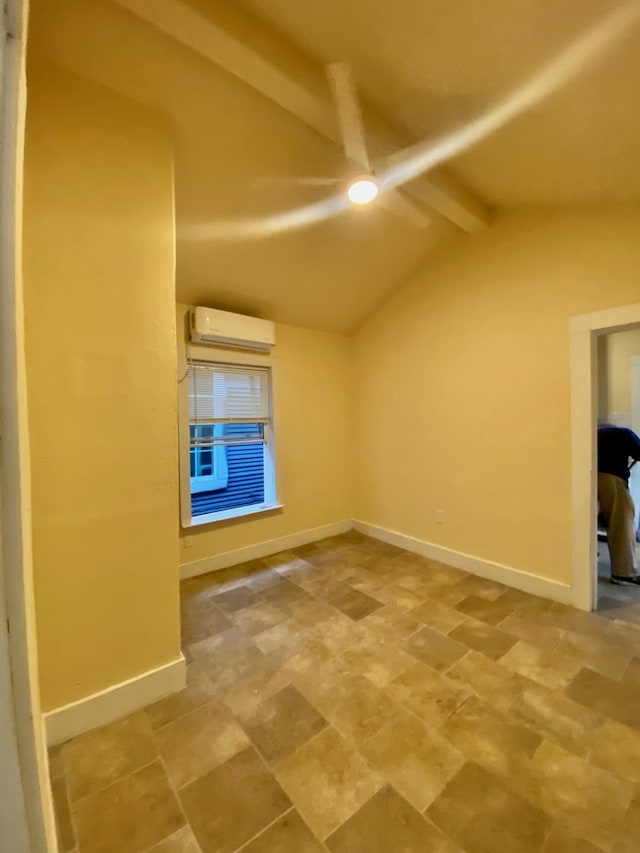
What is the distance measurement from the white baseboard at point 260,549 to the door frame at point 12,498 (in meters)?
2.70

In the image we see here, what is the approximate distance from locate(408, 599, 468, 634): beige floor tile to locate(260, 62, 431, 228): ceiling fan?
8.41 ft

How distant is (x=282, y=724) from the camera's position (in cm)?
156

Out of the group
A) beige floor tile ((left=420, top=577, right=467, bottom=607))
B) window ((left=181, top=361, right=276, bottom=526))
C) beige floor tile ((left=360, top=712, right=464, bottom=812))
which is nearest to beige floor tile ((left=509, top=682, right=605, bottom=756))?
beige floor tile ((left=360, top=712, right=464, bottom=812))

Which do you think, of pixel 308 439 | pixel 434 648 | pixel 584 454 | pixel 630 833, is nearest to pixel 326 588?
pixel 434 648

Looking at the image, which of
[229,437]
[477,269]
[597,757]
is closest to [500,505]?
[597,757]

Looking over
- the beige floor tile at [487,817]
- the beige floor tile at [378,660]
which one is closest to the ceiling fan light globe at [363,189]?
the beige floor tile at [378,660]

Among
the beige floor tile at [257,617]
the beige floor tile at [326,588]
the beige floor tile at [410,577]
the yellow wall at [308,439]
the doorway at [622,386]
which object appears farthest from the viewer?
the doorway at [622,386]

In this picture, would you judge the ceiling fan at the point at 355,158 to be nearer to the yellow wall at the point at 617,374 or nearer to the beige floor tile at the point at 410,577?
the beige floor tile at the point at 410,577

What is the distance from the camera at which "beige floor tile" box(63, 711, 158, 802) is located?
4.36 feet

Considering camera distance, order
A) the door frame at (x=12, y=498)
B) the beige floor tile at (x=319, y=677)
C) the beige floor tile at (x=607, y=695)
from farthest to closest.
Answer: the beige floor tile at (x=319, y=677), the beige floor tile at (x=607, y=695), the door frame at (x=12, y=498)

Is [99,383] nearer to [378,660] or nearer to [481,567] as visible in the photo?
[378,660]

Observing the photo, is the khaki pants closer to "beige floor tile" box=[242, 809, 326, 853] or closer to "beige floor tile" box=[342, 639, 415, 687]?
"beige floor tile" box=[342, 639, 415, 687]

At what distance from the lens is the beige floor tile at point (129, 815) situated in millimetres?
1132

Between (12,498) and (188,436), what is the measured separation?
2.65 m
